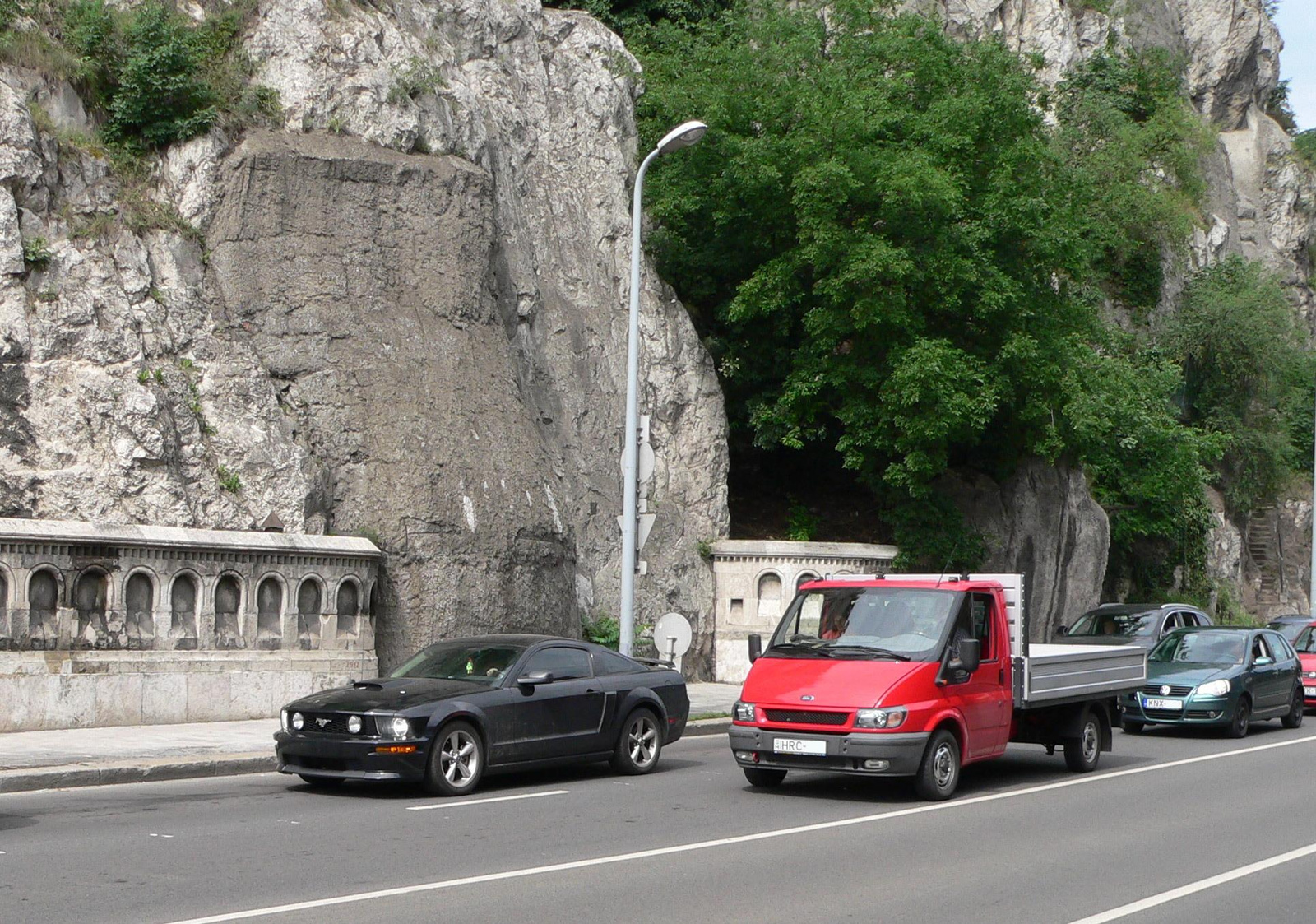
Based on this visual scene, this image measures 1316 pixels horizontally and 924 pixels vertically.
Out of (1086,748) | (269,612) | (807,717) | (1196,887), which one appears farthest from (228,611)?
(1196,887)

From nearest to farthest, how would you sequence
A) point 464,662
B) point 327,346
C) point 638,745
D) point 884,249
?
point 464,662 → point 638,745 → point 327,346 → point 884,249

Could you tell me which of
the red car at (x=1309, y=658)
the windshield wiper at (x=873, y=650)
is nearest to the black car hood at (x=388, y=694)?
the windshield wiper at (x=873, y=650)

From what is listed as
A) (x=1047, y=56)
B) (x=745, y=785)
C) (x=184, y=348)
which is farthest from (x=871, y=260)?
(x=1047, y=56)

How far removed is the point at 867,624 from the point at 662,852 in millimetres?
3990

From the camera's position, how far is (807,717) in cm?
1225

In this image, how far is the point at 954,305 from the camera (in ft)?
89.4

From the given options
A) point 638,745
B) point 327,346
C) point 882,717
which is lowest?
point 638,745

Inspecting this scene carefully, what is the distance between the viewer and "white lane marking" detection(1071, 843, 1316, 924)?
7.89 m

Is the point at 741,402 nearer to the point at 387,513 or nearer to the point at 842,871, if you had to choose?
the point at 387,513

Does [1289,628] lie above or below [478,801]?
above

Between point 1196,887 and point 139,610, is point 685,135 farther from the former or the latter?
point 1196,887

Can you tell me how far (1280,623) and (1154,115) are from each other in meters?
28.5

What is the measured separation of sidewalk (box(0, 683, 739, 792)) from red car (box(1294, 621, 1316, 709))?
58.0 feet

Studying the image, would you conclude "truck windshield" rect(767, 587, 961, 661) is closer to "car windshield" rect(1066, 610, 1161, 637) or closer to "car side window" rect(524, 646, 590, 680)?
"car side window" rect(524, 646, 590, 680)
